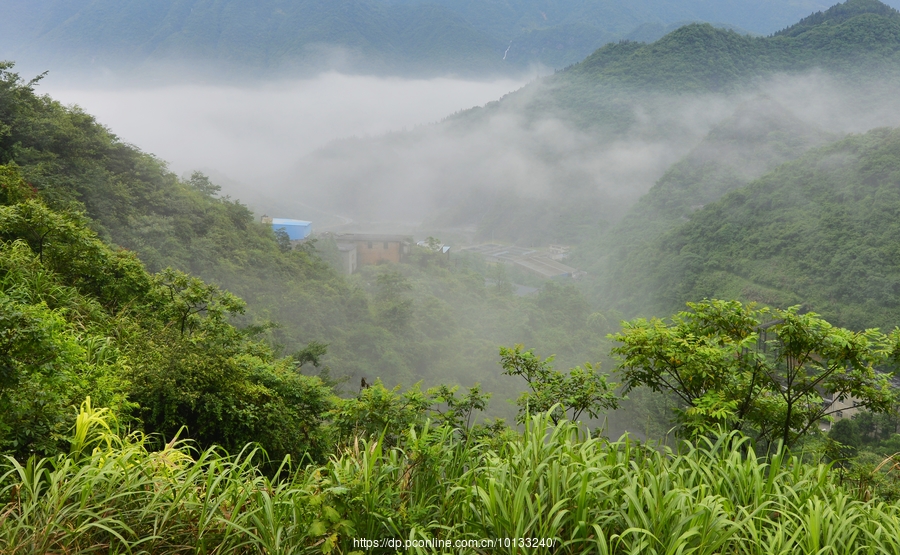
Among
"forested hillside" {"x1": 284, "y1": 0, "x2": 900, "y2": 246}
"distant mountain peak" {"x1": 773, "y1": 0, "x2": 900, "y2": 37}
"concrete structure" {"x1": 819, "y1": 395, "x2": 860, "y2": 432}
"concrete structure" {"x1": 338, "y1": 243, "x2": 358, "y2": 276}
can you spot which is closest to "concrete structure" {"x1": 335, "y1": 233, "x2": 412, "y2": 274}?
"concrete structure" {"x1": 338, "y1": 243, "x2": 358, "y2": 276}

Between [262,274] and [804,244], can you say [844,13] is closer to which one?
[804,244]

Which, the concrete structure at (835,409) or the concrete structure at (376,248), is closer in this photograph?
the concrete structure at (835,409)

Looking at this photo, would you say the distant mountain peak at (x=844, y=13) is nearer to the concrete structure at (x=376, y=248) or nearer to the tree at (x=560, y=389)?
the concrete structure at (x=376, y=248)

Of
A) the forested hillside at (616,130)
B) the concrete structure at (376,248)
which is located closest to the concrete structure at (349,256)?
the concrete structure at (376,248)

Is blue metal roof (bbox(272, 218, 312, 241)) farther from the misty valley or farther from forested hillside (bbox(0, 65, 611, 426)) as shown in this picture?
forested hillside (bbox(0, 65, 611, 426))

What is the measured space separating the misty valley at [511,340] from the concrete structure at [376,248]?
0.77 ft

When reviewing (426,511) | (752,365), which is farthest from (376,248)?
(426,511)

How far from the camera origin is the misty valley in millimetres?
2180

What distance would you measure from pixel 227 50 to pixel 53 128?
133m

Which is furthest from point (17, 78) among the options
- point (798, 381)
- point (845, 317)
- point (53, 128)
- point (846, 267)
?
point (846, 267)

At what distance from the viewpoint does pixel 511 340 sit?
28.1m

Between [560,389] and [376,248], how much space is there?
125ft

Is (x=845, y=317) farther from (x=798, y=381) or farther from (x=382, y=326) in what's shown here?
(x=798, y=381)

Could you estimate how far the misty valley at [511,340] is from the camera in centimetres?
218
